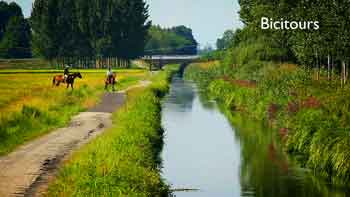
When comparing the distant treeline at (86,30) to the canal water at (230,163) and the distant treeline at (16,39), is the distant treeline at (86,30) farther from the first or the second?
the canal water at (230,163)

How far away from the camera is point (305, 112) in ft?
116

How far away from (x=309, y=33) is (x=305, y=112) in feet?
56.9

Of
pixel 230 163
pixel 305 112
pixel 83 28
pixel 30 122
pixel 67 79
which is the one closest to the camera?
pixel 230 163

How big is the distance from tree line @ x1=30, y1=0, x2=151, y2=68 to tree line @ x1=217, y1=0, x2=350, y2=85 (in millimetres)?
56929

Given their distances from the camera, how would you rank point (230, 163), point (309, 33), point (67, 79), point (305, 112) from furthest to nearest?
1. point (67, 79)
2. point (309, 33)
3. point (305, 112)
4. point (230, 163)

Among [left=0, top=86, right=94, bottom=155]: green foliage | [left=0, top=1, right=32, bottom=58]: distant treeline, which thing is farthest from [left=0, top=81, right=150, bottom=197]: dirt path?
[left=0, top=1, right=32, bottom=58]: distant treeline

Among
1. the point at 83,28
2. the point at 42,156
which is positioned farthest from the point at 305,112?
the point at 83,28

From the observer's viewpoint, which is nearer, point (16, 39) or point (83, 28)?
point (83, 28)

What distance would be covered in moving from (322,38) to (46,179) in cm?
3020

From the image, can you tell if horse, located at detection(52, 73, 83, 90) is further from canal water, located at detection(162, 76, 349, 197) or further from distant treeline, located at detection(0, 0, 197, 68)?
distant treeline, located at detection(0, 0, 197, 68)

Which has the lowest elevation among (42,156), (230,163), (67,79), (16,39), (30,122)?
(230,163)

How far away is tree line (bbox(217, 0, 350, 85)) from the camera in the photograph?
1816 inches

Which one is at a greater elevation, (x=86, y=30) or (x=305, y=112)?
(x=86, y=30)

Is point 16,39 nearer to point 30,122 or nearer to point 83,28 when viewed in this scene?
point 83,28
